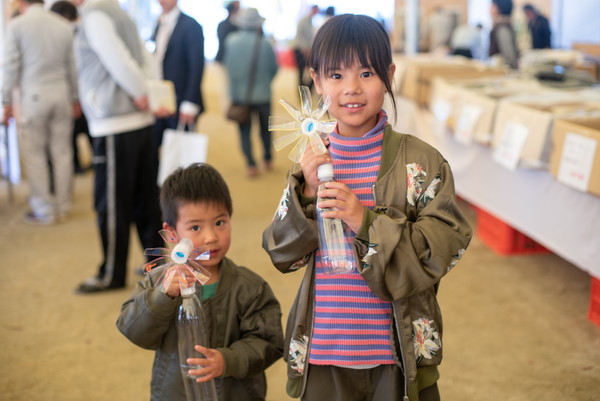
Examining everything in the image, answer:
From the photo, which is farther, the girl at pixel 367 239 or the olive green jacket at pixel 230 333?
the olive green jacket at pixel 230 333

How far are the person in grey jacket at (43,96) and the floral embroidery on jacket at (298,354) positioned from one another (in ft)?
12.6

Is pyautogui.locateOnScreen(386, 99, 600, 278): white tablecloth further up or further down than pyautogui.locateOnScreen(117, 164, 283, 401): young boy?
further down

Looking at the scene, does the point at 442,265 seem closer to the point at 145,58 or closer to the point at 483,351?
the point at 483,351

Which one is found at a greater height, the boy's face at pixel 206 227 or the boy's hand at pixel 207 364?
the boy's face at pixel 206 227

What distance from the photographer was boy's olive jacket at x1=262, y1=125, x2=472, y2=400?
1.34 meters

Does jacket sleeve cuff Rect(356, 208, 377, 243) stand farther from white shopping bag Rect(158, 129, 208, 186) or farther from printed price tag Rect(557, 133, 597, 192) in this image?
white shopping bag Rect(158, 129, 208, 186)

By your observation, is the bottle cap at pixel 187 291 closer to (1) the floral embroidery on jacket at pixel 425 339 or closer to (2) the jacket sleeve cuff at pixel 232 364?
(2) the jacket sleeve cuff at pixel 232 364

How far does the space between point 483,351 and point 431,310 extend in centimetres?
146

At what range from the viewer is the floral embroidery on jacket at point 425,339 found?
4.76ft

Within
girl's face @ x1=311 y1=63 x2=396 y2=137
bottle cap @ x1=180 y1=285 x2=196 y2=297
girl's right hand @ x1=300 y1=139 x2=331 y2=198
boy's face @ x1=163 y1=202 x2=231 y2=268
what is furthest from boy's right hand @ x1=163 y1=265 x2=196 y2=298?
girl's face @ x1=311 y1=63 x2=396 y2=137

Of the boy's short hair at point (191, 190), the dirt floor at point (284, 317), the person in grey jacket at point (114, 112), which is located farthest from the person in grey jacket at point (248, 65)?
the boy's short hair at point (191, 190)

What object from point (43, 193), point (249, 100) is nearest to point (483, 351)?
point (43, 193)

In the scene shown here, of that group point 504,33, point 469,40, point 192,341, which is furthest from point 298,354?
point 469,40

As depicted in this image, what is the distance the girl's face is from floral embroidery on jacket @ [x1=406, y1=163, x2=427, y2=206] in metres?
0.15
